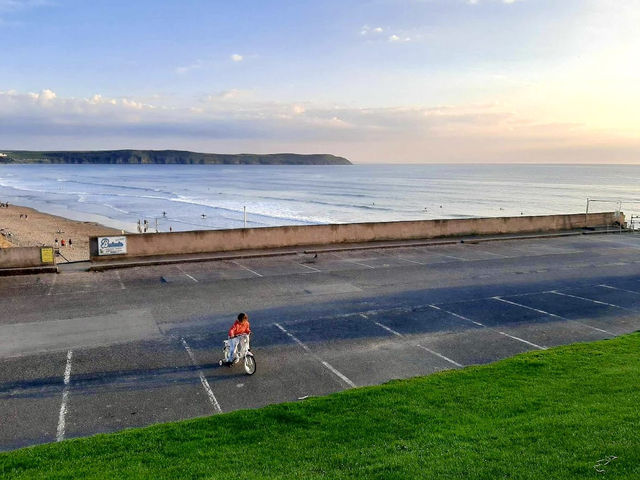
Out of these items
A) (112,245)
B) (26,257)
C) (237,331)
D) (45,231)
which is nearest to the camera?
(237,331)

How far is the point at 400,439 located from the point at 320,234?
21.2m

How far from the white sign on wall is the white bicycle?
13324mm

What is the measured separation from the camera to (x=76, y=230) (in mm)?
57094

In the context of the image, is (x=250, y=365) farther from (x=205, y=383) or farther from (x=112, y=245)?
(x=112, y=245)

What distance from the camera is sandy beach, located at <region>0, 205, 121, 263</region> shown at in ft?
145

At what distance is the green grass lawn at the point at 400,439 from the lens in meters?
6.67

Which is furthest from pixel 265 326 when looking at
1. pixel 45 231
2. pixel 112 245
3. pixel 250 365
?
pixel 45 231

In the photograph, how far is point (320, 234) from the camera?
28562 mm

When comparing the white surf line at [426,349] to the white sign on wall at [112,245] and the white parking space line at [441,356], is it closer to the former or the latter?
the white parking space line at [441,356]

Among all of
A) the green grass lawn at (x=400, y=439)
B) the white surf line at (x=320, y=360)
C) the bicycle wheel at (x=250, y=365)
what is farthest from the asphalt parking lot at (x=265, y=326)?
the green grass lawn at (x=400, y=439)

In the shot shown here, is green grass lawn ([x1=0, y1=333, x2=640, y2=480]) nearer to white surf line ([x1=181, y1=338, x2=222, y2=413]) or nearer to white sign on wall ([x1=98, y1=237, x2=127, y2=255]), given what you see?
white surf line ([x1=181, y1=338, x2=222, y2=413])

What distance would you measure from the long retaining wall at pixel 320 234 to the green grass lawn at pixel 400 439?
55.2 feet

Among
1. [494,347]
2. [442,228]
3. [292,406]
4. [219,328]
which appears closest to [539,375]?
[494,347]

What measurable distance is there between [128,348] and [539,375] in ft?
30.5
